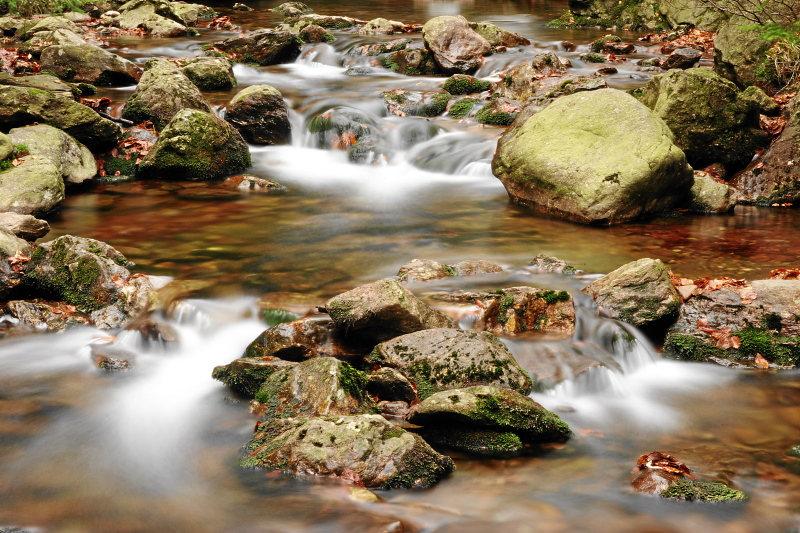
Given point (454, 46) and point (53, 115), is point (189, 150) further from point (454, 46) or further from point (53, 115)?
point (454, 46)

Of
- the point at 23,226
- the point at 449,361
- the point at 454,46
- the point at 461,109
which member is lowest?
the point at 449,361

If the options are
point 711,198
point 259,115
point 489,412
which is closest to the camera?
point 489,412

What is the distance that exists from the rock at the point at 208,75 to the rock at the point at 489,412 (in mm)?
11452

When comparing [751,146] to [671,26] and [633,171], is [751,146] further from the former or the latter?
[671,26]

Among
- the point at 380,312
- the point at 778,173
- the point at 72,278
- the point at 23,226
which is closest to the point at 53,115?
the point at 23,226

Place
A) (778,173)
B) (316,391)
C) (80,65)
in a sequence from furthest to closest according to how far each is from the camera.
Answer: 1. (80,65)
2. (778,173)
3. (316,391)

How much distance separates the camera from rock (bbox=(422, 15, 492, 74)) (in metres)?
15.9

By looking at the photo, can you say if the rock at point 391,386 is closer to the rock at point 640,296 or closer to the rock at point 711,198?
the rock at point 640,296

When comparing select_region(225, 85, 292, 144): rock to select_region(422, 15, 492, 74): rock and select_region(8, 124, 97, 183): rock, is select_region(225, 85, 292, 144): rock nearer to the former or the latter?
select_region(8, 124, 97, 183): rock

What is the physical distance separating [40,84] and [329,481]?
397 inches

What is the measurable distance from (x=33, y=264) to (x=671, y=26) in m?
20.7

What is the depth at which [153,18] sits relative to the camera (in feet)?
73.5

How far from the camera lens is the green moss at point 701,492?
13.2 ft

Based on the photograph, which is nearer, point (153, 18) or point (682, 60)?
point (682, 60)
